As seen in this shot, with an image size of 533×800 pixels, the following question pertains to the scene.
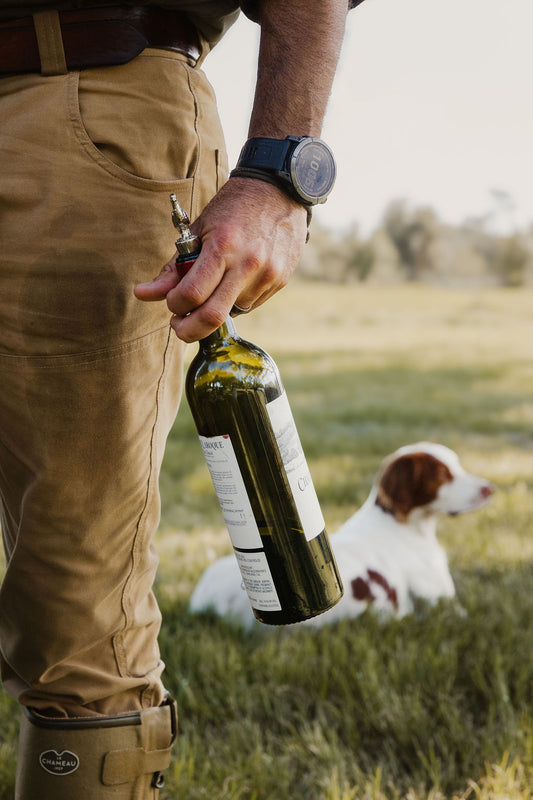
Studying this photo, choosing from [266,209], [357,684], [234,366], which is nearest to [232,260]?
[266,209]

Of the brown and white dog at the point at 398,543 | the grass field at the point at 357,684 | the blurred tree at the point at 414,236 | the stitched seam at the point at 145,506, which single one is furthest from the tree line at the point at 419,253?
the stitched seam at the point at 145,506

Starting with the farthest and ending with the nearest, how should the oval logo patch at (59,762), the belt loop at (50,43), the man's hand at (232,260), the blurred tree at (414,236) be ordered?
the blurred tree at (414,236) → the oval logo patch at (59,762) → the belt loop at (50,43) → the man's hand at (232,260)

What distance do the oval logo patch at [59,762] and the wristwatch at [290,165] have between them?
43.6 inches

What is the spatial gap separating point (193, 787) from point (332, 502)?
2.77 metres

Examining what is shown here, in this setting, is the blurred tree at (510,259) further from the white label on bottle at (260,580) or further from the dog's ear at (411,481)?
the white label on bottle at (260,580)

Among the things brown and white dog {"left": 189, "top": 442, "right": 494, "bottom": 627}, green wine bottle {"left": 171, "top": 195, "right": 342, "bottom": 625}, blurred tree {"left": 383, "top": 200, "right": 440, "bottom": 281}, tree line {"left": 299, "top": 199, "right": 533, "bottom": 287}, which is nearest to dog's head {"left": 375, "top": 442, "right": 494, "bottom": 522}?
brown and white dog {"left": 189, "top": 442, "right": 494, "bottom": 627}

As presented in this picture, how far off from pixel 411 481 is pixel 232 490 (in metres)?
1.98

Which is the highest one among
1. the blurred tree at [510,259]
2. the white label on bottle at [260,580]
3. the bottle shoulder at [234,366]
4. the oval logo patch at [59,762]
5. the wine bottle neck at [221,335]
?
the wine bottle neck at [221,335]

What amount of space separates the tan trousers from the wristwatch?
0.13 m

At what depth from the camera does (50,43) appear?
52.0 inches

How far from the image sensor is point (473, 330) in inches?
735

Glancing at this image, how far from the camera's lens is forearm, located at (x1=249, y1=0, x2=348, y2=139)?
1.36 m

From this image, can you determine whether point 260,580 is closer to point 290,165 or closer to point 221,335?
point 221,335

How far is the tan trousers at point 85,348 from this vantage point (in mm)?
1328
